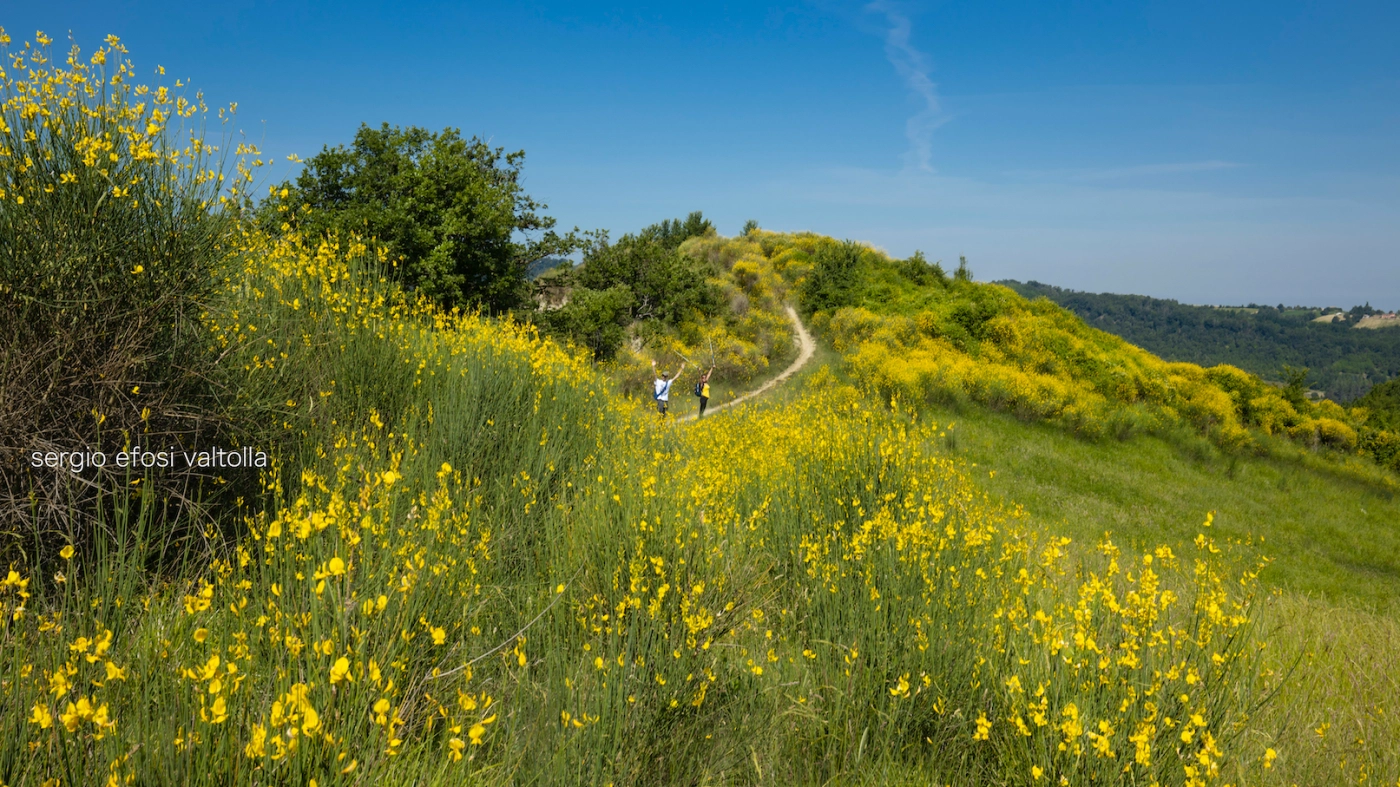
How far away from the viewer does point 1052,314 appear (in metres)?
28.3

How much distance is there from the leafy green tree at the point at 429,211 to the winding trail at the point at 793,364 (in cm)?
789

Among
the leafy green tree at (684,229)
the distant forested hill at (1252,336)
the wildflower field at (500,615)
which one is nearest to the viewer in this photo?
the wildflower field at (500,615)

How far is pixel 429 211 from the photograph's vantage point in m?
Result: 19.3

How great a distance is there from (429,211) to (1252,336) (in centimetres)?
19701

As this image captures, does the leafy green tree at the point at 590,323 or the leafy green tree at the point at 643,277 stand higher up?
the leafy green tree at the point at 643,277

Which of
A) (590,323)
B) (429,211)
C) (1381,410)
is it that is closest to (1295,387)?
(1381,410)

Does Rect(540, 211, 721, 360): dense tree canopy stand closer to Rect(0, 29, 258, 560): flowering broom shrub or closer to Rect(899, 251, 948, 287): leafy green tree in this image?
Rect(899, 251, 948, 287): leafy green tree

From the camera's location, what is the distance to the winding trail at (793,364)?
19578 mm

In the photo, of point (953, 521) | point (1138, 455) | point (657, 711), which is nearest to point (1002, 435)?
point (1138, 455)

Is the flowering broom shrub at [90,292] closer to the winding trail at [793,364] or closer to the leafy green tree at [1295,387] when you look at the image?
the winding trail at [793,364]

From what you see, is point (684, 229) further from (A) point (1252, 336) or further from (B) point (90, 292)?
(A) point (1252, 336)

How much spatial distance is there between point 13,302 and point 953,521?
606cm

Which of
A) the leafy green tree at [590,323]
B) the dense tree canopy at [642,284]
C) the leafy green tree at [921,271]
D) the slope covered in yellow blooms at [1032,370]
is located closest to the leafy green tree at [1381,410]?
the slope covered in yellow blooms at [1032,370]

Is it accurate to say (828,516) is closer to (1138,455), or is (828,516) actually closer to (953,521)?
(953,521)
